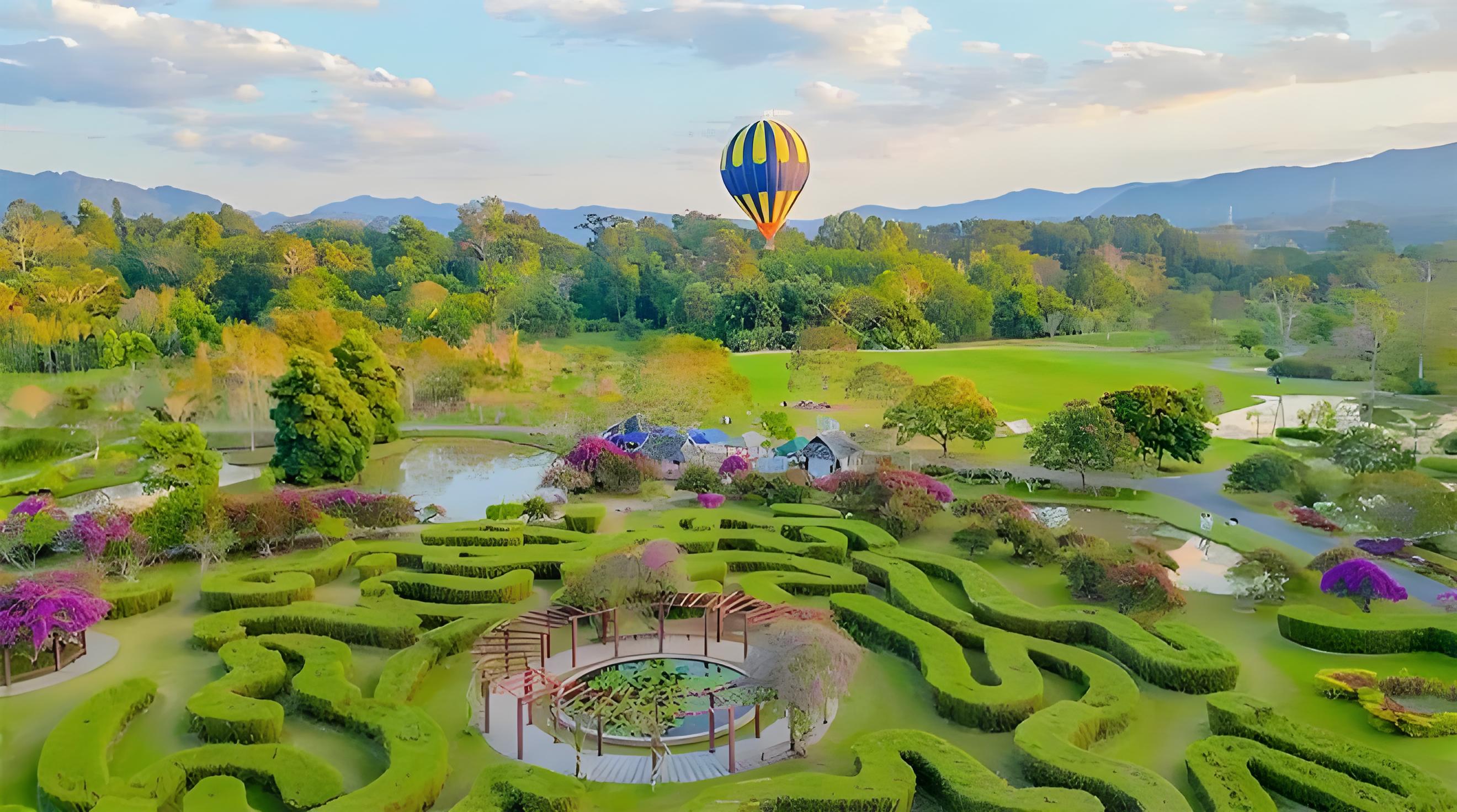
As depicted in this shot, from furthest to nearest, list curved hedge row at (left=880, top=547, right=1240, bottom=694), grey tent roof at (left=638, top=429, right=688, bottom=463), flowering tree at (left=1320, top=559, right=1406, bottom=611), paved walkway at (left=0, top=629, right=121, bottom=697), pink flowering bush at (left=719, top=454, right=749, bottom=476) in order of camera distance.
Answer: grey tent roof at (left=638, top=429, right=688, bottom=463) → pink flowering bush at (left=719, top=454, right=749, bottom=476) → flowering tree at (left=1320, top=559, right=1406, bottom=611) → curved hedge row at (left=880, top=547, right=1240, bottom=694) → paved walkway at (left=0, top=629, right=121, bottom=697)

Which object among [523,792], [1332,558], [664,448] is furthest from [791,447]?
[523,792]

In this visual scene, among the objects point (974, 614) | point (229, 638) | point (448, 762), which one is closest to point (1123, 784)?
point (974, 614)

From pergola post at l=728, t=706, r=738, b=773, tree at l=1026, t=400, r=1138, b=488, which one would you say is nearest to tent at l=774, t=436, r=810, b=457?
tree at l=1026, t=400, r=1138, b=488

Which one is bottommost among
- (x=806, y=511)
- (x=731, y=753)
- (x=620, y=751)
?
(x=620, y=751)

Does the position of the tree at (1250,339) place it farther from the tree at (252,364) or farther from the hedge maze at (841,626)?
the tree at (252,364)

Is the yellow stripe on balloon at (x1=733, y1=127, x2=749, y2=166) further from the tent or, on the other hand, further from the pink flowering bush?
the pink flowering bush

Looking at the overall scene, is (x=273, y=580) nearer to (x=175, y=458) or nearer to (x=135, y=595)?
(x=135, y=595)

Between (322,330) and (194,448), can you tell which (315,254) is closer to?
(322,330)
